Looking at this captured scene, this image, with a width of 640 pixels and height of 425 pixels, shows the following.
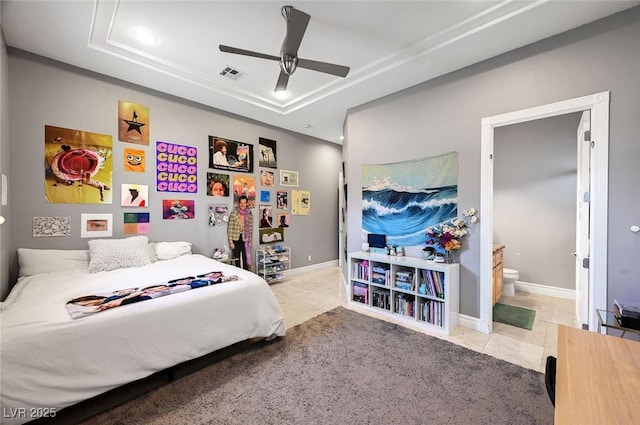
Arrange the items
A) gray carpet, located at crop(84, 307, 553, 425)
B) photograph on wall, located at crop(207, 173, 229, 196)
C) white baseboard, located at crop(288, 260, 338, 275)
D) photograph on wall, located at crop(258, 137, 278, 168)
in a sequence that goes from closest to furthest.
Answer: gray carpet, located at crop(84, 307, 553, 425) → photograph on wall, located at crop(207, 173, 229, 196) → photograph on wall, located at crop(258, 137, 278, 168) → white baseboard, located at crop(288, 260, 338, 275)

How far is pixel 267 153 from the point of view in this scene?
4.68 m

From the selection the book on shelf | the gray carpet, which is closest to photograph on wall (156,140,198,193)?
the gray carpet

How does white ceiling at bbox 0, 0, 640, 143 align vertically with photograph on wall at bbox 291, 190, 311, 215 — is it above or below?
above

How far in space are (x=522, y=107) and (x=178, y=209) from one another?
4.25m

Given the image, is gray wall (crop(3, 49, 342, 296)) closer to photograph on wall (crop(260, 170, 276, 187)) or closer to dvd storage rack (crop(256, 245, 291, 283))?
photograph on wall (crop(260, 170, 276, 187))

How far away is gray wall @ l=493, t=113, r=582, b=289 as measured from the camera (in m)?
3.70

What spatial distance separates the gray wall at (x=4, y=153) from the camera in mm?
2254

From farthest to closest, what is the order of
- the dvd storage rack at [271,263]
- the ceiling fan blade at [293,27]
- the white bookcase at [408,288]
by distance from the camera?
the dvd storage rack at [271,263] < the white bookcase at [408,288] < the ceiling fan blade at [293,27]

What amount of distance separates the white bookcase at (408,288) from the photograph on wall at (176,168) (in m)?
2.58

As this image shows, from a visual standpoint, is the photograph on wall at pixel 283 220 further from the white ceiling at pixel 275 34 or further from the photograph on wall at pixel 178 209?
the white ceiling at pixel 275 34

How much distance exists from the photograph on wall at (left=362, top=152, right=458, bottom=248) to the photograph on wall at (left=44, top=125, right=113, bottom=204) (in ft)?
10.9

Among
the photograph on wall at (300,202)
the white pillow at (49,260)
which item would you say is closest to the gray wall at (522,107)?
the photograph on wall at (300,202)

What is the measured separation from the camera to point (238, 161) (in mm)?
4297

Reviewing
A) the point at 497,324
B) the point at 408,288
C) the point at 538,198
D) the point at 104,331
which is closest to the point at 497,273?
the point at 497,324
